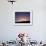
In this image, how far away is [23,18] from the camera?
506 cm

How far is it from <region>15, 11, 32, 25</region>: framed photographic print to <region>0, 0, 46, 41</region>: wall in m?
0.15

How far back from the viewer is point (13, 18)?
506cm

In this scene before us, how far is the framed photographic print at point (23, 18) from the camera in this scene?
16.5 feet

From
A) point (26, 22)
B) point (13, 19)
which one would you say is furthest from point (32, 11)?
point (13, 19)

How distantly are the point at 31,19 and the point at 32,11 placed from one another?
31 centimetres

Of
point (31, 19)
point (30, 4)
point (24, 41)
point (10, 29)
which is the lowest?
point (24, 41)

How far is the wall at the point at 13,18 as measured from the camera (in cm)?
505

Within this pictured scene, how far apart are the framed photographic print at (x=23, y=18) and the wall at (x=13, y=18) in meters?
0.15

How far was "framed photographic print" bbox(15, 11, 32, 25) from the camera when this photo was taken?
5039 millimetres

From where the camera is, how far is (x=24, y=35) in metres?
3.21

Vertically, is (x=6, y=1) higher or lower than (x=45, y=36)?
higher

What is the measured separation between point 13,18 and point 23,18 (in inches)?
15.0

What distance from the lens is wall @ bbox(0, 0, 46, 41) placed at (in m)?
5.05

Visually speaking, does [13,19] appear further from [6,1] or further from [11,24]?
[6,1]
